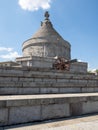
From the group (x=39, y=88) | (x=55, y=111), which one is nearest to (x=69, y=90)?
(x=39, y=88)

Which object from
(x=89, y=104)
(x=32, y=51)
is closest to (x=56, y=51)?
(x=32, y=51)

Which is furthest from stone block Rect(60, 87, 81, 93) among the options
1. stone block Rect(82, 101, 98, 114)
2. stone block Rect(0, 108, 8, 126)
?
stone block Rect(0, 108, 8, 126)

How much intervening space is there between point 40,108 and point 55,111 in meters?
0.47

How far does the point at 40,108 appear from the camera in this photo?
3.81 meters

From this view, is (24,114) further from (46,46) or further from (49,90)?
(46,46)

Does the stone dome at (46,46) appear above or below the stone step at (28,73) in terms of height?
above

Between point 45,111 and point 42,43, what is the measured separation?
32203 millimetres

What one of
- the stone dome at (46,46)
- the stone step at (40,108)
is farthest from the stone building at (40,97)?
the stone dome at (46,46)

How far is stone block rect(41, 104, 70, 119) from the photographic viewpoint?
153 inches

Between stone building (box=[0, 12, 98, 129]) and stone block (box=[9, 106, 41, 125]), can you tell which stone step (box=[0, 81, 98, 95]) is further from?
stone block (box=[9, 106, 41, 125])

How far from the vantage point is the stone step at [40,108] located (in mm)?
3385

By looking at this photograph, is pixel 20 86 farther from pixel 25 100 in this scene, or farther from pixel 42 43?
pixel 42 43

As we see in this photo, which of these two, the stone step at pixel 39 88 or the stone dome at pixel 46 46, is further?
the stone dome at pixel 46 46

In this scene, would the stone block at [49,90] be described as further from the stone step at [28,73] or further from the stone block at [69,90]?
the stone step at [28,73]
